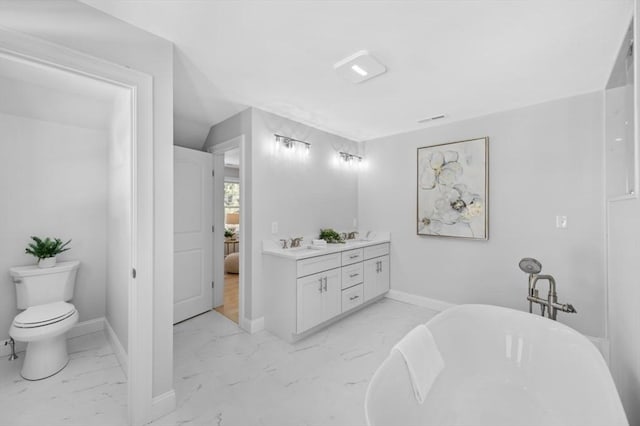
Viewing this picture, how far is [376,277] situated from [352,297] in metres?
0.57

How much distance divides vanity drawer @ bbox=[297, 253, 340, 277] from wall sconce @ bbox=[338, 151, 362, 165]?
5.13 feet

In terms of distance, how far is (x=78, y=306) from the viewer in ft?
8.87

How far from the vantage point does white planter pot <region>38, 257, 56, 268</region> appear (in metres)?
2.34

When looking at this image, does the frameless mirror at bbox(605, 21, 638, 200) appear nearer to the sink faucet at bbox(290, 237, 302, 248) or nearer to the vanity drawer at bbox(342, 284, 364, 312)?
the vanity drawer at bbox(342, 284, 364, 312)

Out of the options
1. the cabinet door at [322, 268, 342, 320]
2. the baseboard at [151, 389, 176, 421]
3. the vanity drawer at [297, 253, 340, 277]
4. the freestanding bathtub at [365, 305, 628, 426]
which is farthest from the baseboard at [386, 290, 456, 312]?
the baseboard at [151, 389, 176, 421]

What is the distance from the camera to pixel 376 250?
360 centimetres

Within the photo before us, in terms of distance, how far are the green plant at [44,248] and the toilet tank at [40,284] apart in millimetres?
117

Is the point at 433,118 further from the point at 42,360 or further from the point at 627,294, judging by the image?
the point at 42,360

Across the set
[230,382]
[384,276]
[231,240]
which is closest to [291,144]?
[384,276]

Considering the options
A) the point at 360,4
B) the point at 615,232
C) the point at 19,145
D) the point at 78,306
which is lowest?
the point at 78,306

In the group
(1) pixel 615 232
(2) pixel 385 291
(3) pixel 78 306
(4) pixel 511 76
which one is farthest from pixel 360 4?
(3) pixel 78 306

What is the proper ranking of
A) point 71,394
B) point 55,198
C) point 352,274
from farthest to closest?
point 352,274, point 55,198, point 71,394

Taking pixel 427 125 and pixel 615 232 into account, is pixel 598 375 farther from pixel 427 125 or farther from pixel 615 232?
pixel 427 125

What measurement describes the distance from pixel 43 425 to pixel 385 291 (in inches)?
132
